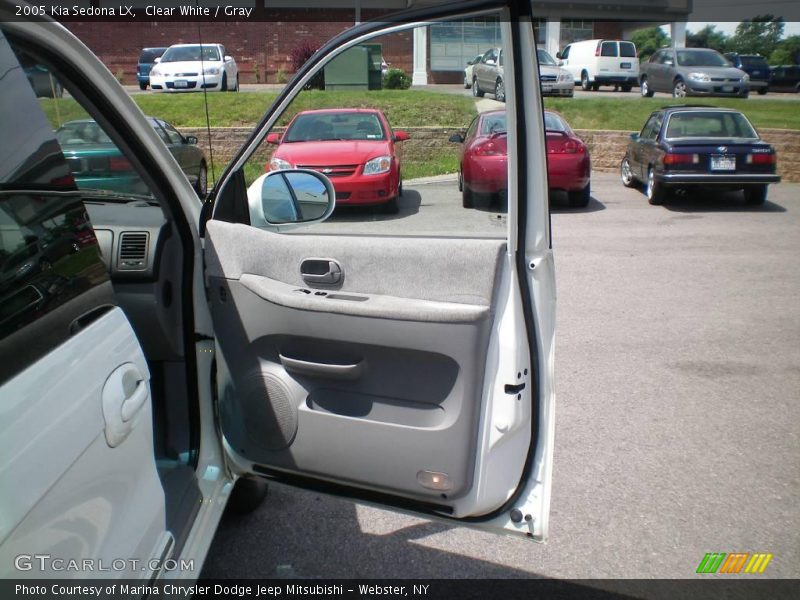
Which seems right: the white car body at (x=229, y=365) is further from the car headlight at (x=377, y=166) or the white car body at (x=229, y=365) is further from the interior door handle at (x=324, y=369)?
the car headlight at (x=377, y=166)

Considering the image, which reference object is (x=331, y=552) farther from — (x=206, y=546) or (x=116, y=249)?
(x=116, y=249)

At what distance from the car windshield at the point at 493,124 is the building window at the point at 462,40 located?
196 millimetres

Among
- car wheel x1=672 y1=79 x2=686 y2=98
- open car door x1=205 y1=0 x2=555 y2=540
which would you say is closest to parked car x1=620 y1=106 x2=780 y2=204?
car wheel x1=672 y1=79 x2=686 y2=98

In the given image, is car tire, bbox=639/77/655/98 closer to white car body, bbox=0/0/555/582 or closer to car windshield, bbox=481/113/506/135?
car windshield, bbox=481/113/506/135

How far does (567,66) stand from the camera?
78.3 ft

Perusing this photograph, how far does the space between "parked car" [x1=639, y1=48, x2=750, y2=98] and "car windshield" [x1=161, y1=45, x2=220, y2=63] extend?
19.0 metres

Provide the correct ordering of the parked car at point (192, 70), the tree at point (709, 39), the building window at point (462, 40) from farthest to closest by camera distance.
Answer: the tree at point (709, 39) < the parked car at point (192, 70) < the building window at point (462, 40)

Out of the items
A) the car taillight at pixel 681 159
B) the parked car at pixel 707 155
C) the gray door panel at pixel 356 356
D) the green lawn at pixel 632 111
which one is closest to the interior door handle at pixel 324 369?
the gray door panel at pixel 356 356

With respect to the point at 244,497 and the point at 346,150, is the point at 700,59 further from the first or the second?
the point at 244,497

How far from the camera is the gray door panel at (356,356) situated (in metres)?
2.01

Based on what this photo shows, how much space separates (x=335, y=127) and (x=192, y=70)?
1251 mm

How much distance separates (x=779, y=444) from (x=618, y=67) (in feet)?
74.1

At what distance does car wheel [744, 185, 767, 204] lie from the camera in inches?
457

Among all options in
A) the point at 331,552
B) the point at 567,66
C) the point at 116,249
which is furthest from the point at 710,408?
the point at 567,66
